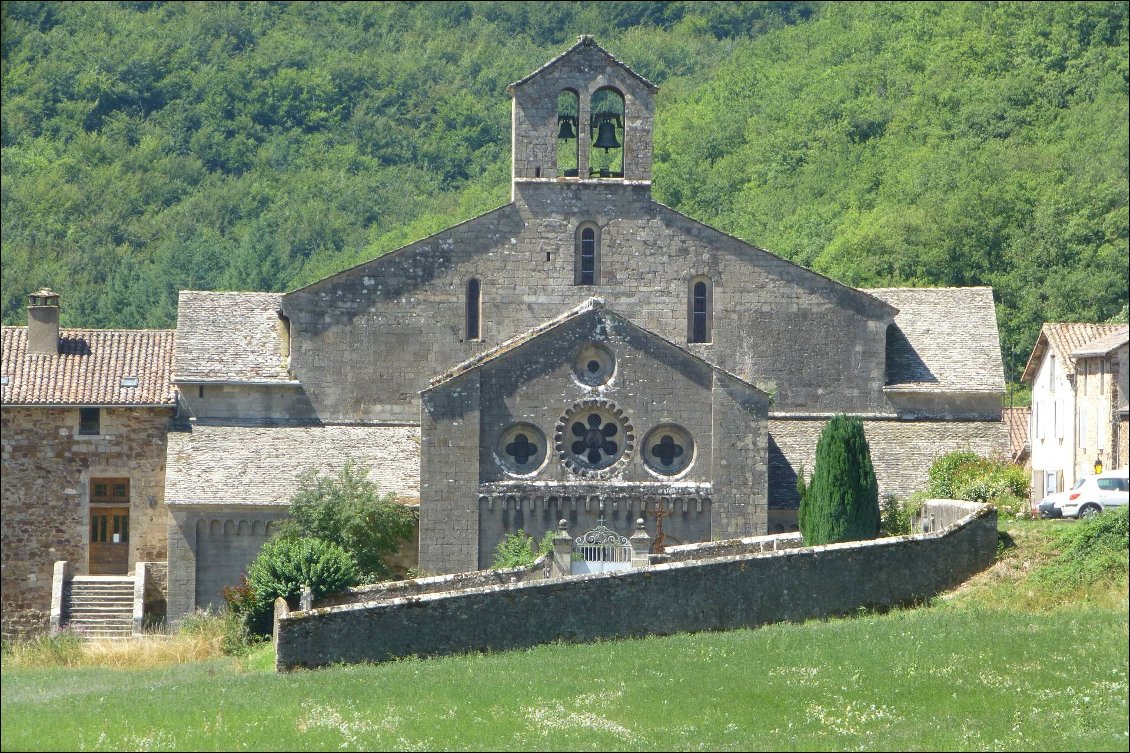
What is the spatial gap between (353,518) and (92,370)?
29.3 ft

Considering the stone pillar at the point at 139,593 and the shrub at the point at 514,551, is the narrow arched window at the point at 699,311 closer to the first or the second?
the shrub at the point at 514,551

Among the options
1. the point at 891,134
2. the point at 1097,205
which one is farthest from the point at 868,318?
the point at 891,134

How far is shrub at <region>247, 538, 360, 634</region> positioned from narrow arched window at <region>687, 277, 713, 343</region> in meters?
12.2

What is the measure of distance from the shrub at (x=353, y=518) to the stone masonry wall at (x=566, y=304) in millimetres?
3555

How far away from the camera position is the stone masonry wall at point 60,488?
2051 inches

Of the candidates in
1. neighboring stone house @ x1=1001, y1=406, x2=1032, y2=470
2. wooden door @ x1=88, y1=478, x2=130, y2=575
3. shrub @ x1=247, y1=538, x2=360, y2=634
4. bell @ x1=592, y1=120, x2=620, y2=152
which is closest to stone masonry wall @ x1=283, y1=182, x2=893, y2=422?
bell @ x1=592, y1=120, x2=620, y2=152

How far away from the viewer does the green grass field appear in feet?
93.5

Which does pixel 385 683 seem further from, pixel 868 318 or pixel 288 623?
pixel 868 318

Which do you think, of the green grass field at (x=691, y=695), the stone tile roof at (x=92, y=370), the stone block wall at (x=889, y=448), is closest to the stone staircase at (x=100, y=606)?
the stone tile roof at (x=92, y=370)

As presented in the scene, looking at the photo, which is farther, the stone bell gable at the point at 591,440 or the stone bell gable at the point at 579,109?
the stone bell gable at the point at 579,109

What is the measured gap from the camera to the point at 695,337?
5350cm

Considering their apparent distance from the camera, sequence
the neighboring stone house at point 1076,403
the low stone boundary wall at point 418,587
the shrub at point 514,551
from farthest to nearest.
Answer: the neighboring stone house at point 1076,403 < the shrub at point 514,551 < the low stone boundary wall at point 418,587

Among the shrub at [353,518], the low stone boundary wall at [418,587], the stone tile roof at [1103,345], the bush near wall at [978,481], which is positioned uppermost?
the stone tile roof at [1103,345]

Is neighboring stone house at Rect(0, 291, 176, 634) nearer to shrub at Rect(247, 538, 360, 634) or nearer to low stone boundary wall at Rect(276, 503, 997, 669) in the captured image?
shrub at Rect(247, 538, 360, 634)
